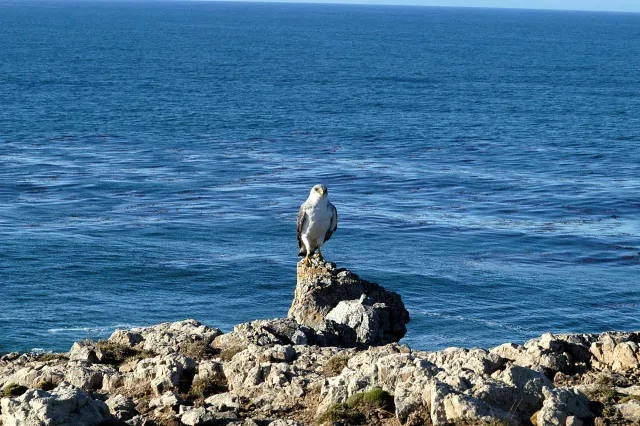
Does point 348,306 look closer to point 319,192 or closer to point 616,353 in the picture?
point 319,192

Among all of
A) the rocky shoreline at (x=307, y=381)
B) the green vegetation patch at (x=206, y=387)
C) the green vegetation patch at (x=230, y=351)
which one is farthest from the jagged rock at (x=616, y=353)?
the green vegetation patch at (x=206, y=387)

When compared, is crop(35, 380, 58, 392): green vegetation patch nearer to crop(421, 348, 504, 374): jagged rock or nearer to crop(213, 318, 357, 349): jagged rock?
crop(213, 318, 357, 349): jagged rock

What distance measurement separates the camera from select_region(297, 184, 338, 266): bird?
2511 centimetres

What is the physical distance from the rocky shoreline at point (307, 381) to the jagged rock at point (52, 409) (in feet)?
0.05

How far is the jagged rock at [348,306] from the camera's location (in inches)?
882

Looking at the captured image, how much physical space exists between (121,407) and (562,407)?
20.7ft

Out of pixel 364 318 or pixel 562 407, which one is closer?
pixel 562 407

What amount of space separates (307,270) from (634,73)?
162 metres

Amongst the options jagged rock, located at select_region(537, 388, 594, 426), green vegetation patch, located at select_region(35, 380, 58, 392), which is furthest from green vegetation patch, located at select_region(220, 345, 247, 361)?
jagged rock, located at select_region(537, 388, 594, 426)

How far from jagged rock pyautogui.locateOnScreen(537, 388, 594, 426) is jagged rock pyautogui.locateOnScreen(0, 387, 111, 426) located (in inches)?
239

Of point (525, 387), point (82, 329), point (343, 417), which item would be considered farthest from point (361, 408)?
point (82, 329)

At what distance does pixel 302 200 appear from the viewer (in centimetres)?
7125

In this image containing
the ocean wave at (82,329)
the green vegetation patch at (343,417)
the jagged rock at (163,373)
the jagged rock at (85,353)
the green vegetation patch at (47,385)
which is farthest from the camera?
the ocean wave at (82,329)

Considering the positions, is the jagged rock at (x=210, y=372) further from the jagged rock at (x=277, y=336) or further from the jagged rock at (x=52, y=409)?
the jagged rock at (x=52, y=409)
